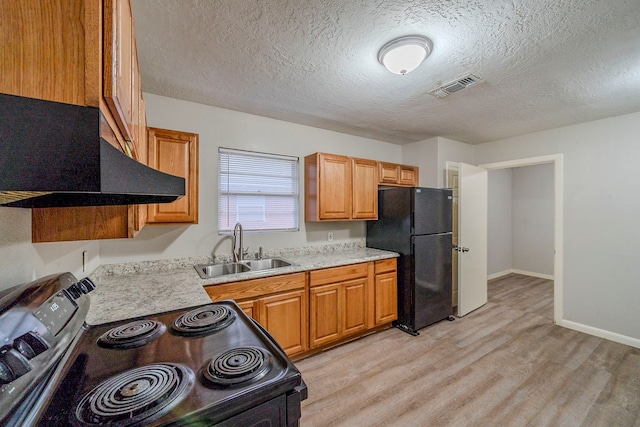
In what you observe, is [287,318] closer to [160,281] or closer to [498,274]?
[160,281]

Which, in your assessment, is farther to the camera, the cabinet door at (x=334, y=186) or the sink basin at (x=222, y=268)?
the cabinet door at (x=334, y=186)

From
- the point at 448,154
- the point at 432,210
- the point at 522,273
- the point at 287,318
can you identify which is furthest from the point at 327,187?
the point at 522,273

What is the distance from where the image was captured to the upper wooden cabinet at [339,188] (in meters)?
3.01

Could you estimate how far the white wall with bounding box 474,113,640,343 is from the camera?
2.82 m

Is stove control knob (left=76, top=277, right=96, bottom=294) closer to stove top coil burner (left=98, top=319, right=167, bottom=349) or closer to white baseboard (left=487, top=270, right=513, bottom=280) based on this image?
stove top coil burner (left=98, top=319, right=167, bottom=349)

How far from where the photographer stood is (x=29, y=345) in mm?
643

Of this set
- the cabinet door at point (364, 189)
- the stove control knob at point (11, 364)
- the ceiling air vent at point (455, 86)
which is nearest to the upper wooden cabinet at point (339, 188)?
the cabinet door at point (364, 189)

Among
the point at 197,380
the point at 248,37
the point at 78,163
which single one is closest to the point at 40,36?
the point at 78,163

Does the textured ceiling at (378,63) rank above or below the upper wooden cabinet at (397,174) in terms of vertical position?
above

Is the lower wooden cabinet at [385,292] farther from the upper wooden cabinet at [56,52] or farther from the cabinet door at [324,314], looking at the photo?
the upper wooden cabinet at [56,52]

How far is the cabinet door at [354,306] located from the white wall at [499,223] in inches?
145

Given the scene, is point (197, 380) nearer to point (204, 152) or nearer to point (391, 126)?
point (204, 152)

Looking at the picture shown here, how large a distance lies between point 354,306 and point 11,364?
2.60 m

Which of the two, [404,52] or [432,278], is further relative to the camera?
[432,278]
